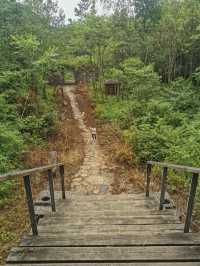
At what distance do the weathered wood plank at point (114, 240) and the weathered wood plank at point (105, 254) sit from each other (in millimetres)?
84

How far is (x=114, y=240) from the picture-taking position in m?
2.77

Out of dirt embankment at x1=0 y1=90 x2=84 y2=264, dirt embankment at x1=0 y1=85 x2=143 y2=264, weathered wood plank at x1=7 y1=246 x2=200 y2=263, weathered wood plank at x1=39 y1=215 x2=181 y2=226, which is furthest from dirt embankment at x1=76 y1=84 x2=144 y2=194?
weathered wood plank at x1=7 y1=246 x2=200 y2=263

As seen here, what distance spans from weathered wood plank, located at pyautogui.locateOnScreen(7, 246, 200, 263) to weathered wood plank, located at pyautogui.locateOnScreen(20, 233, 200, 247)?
8 centimetres

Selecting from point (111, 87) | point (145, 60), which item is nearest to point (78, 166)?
point (111, 87)

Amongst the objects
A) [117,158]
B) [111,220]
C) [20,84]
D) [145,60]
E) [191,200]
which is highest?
[145,60]

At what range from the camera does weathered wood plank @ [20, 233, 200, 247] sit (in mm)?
2699

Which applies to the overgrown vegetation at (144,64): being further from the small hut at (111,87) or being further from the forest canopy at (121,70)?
the small hut at (111,87)

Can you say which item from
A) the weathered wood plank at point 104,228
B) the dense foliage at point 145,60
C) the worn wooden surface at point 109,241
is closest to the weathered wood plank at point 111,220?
the worn wooden surface at point 109,241

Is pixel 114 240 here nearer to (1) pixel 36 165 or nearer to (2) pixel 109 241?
(2) pixel 109 241

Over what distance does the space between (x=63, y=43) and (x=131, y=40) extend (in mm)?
5989

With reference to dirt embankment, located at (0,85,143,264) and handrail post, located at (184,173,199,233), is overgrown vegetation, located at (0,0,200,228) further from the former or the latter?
handrail post, located at (184,173,199,233)

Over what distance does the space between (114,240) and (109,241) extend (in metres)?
0.06

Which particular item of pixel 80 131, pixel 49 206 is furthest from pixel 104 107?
pixel 49 206

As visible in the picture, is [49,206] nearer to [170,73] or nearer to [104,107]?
[104,107]
